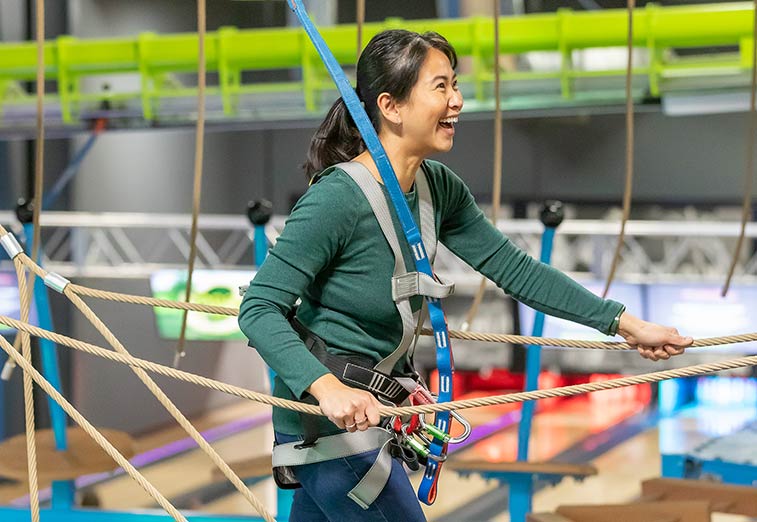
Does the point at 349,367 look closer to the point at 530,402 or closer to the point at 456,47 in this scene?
the point at 530,402

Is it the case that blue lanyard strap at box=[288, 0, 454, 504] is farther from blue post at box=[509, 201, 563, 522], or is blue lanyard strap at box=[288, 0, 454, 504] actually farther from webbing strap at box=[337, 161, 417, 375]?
blue post at box=[509, 201, 563, 522]

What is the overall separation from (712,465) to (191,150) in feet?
18.7

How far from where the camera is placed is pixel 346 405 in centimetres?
130

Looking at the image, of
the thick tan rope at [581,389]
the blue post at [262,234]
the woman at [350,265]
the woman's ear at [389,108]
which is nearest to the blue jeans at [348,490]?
the woman at [350,265]

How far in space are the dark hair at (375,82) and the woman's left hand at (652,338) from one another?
0.47 m

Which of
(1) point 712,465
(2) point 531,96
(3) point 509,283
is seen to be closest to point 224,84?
(2) point 531,96

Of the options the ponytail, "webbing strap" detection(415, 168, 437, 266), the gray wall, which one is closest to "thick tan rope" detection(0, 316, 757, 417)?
"webbing strap" detection(415, 168, 437, 266)

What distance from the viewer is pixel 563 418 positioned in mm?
7566

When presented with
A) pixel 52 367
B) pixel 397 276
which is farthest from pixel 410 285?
pixel 52 367

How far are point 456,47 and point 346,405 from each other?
399 centimetres

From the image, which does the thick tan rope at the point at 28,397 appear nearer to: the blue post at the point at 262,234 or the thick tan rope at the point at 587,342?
A: the thick tan rope at the point at 587,342

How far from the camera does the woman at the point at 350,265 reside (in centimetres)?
135

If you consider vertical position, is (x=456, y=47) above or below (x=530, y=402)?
above

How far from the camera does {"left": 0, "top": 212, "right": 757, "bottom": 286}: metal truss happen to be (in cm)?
626
